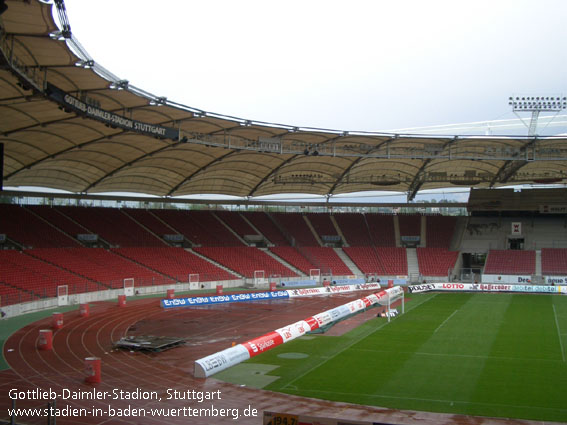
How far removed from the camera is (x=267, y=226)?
61.5 metres

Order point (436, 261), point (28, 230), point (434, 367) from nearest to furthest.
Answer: point (434, 367)
point (28, 230)
point (436, 261)

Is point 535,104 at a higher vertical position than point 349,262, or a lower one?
higher

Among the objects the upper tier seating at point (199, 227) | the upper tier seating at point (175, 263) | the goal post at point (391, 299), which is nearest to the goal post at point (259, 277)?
the upper tier seating at point (175, 263)

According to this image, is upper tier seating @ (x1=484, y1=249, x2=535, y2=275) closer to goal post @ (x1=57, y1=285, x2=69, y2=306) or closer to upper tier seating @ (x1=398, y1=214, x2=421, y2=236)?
upper tier seating @ (x1=398, y1=214, x2=421, y2=236)

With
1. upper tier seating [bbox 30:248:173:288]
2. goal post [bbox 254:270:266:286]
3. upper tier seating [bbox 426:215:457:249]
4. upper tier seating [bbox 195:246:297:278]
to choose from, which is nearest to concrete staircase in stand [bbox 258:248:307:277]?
upper tier seating [bbox 195:246:297:278]

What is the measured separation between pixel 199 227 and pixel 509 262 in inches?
1279

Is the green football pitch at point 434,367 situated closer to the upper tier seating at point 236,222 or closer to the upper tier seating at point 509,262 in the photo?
the upper tier seating at point 509,262

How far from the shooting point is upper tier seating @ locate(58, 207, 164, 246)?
1889 inches

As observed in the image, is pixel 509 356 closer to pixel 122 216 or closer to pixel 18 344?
pixel 18 344

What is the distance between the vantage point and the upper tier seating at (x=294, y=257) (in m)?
54.5

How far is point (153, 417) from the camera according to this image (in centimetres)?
1346

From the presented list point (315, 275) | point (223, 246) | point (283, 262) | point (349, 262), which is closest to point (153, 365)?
point (315, 275)

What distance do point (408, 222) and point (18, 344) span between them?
49.1 metres

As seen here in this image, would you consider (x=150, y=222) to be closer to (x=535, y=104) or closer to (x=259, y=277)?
(x=259, y=277)
